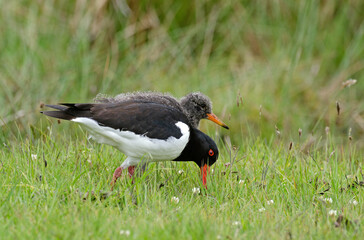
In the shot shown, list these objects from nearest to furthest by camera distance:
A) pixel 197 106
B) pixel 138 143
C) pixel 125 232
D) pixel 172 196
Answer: pixel 125 232 → pixel 172 196 → pixel 138 143 → pixel 197 106

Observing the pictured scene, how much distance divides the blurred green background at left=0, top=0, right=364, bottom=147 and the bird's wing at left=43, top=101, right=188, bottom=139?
9.29ft

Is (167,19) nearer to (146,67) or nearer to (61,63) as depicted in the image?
(146,67)

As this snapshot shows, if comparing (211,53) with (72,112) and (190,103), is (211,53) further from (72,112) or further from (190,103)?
(72,112)

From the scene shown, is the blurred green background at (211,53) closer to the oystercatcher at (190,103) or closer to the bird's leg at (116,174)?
the oystercatcher at (190,103)

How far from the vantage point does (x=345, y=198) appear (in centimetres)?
483

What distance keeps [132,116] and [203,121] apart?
3.51 meters

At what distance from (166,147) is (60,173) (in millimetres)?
952

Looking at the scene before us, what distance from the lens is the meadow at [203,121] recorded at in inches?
164

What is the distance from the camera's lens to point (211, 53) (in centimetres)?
966

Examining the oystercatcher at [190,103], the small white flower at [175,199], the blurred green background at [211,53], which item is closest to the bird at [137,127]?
the oystercatcher at [190,103]

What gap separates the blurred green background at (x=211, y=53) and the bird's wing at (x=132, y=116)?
2831 millimetres

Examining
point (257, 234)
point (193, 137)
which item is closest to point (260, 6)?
point (193, 137)

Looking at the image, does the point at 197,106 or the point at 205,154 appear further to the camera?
the point at 197,106

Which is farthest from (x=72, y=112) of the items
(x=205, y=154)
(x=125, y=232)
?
(x=125, y=232)
